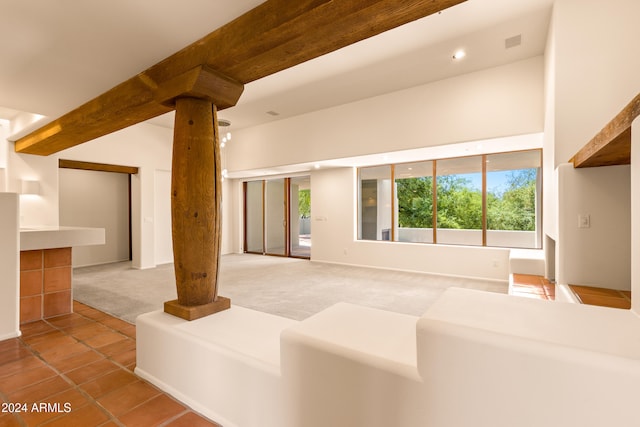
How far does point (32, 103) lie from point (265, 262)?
5072mm

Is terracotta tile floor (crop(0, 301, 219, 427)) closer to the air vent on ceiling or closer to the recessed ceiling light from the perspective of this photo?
the recessed ceiling light

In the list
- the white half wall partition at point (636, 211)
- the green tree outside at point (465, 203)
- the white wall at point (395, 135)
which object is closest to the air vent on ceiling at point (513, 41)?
the white wall at point (395, 135)

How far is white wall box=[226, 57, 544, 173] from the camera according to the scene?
4.18 m

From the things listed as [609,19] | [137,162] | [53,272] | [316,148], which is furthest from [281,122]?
[609,19]

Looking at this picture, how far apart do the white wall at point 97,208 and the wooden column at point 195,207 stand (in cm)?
625

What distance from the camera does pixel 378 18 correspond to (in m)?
1.49

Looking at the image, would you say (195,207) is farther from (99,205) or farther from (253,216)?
(253,216)

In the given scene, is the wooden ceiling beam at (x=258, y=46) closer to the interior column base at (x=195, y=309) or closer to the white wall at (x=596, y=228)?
the interior column base at (x=195, y=309)

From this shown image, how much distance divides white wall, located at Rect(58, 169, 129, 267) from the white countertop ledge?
3817 mm

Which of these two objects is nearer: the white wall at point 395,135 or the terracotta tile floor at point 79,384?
the terracotta tile floor at point 79,384

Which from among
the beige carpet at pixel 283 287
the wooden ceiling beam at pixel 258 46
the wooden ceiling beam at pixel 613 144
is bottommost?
the beige carpet at pixel 283 287

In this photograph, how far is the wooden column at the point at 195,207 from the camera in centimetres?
Result: 201

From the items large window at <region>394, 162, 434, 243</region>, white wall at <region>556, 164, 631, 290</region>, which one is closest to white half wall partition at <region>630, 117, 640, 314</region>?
white wall at <region>556, 164, 631, 290</region>

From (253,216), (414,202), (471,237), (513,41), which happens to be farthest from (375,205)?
(513,41)
